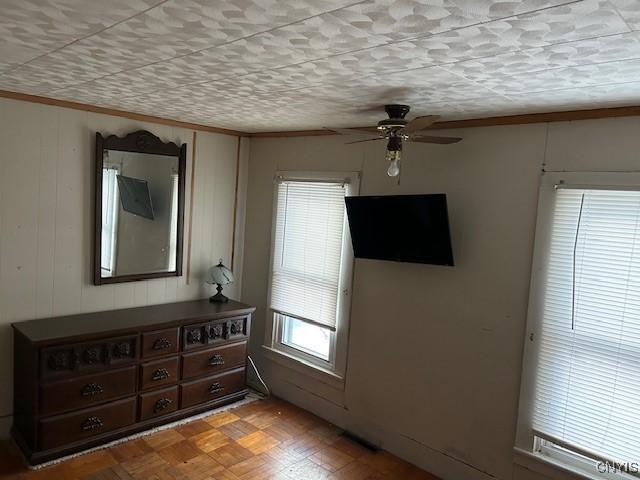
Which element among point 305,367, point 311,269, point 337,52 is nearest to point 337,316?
point 311,269

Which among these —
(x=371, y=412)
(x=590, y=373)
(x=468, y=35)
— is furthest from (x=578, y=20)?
(x=371, y=412)

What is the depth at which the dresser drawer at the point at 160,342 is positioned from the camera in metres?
3.38

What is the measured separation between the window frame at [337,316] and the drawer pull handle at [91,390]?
4.71 ft

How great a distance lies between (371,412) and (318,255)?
122cm

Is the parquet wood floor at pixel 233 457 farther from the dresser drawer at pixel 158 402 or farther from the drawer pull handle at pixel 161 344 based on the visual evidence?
the drawer pull handle at pixel 161 344

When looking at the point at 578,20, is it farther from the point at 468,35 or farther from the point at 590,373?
the point at 590,373

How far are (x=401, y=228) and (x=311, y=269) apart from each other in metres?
1.05

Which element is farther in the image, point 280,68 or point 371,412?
point 371,412

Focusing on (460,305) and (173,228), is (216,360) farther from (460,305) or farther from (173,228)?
(460,305)

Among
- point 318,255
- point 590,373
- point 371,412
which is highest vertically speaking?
point 318,255

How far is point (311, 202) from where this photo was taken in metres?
3.86

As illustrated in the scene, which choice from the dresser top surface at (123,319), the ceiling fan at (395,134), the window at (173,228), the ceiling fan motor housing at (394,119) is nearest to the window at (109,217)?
the dresser top surface at (123,319)

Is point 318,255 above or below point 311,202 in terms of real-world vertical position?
below

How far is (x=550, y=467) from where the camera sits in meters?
2.65
